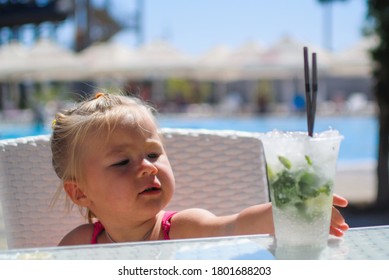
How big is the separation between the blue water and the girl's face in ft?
34.4

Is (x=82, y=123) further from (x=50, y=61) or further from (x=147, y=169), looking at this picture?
(x=50, y=61)

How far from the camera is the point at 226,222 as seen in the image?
1.26m

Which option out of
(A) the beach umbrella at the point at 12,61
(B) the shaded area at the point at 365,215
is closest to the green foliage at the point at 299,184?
(B) the shaded area at the point at 365,215

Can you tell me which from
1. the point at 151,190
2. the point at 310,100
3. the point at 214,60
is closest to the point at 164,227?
the point at 151,190

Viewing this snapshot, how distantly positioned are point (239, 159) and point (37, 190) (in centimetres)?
63

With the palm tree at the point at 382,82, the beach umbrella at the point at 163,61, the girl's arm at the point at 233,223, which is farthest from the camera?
the beach umbrella at the point at 163,61

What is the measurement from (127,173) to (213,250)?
1.39 ft

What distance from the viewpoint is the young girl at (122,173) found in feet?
4.17

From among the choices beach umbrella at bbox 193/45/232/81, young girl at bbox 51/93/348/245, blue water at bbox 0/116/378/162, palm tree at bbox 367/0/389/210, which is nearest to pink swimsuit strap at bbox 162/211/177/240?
young girl at bbox 51/93/348/245

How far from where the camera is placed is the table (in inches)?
33.9

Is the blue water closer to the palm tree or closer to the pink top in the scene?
the palm tree

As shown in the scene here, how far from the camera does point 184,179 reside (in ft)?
5.57

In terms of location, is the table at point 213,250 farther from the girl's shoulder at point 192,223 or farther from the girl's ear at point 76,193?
the girl's ear at point 76,193
